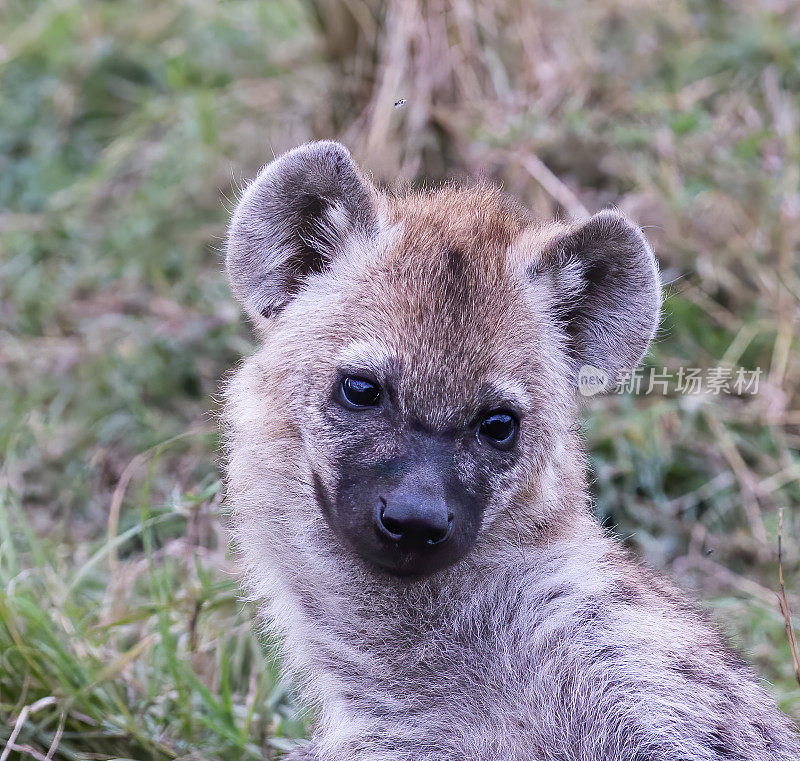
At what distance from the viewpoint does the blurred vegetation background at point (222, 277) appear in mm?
3121

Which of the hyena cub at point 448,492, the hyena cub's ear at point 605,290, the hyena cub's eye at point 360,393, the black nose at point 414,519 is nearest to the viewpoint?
the black nose at point 414,519

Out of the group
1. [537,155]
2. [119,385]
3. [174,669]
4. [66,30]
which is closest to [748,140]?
[537,155]

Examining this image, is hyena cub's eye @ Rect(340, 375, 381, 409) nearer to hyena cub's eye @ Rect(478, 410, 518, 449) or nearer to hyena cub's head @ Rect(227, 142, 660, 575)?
hyena cub's head @ Rect(227, 142, 660, 575)

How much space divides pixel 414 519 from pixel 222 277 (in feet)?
9.37

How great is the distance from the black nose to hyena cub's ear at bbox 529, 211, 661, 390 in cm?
78

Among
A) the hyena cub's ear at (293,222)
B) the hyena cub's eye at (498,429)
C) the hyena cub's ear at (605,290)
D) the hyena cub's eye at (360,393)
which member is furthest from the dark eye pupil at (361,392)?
the hyena cub's ear at (605,290)

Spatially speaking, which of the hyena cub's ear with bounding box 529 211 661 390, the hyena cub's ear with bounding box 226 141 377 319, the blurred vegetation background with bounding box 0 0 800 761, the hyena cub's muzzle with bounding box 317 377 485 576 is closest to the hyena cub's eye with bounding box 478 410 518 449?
the hyena cub's muzzle with bounding box 317 377 485 576

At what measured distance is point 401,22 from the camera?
5.10m

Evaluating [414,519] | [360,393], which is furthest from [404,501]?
[360,393]

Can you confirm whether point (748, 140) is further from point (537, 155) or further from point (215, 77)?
point (215, 77)

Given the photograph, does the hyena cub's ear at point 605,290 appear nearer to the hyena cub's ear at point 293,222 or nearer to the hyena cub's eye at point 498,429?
the hyena cub's eye at point 498,429

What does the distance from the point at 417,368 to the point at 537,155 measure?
2.90m

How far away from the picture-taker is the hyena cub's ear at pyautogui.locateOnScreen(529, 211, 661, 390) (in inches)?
99.5

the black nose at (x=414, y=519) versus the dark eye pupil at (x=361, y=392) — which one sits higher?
the dark eye pupil at (x=361, y=392)
